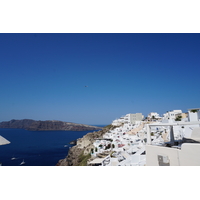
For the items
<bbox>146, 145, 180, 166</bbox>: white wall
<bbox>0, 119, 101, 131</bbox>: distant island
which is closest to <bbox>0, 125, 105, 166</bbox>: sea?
<bbox>146, 145, 180, 166</bbox>: white wall

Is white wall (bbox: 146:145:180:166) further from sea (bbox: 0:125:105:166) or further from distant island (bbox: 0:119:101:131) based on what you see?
distant island (bbox: 0:119:101:131)

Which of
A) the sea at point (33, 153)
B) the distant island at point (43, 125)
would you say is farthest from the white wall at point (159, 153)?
the distant island at point (43, 125)

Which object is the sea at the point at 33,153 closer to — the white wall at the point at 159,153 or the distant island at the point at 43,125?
the white wall at the point at 159,153

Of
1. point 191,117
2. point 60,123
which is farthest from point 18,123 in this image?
point 191,117

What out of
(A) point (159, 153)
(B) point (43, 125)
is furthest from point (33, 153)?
(B) point (43, 125)
